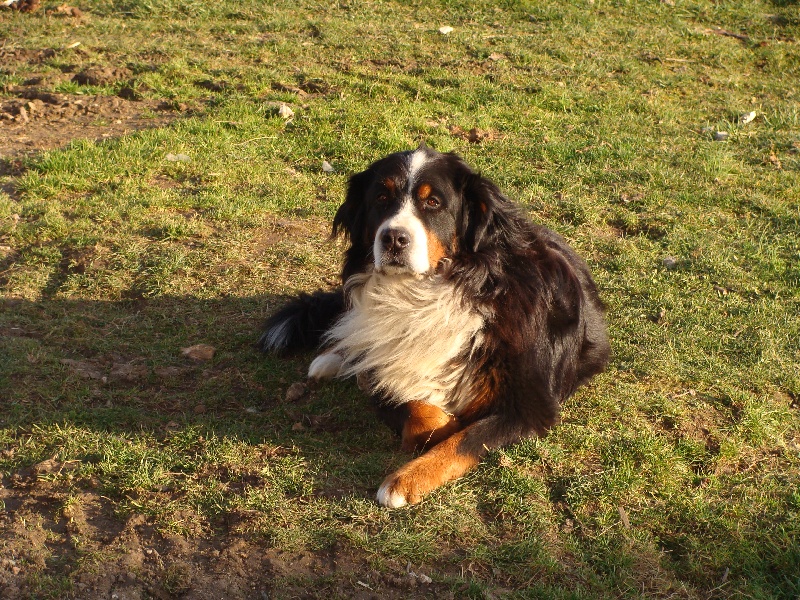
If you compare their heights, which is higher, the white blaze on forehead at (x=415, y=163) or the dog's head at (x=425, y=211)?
the white blaze on forehead at (x=415, y=163)

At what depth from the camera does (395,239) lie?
14.2 feet

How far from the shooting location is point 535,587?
3416 millimetres

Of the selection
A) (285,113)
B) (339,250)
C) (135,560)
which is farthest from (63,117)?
(135,560)

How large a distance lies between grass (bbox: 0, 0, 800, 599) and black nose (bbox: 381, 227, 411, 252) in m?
0.98

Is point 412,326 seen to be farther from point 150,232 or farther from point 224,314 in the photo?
point 150,232

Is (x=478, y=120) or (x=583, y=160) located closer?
(x=583, y=160)

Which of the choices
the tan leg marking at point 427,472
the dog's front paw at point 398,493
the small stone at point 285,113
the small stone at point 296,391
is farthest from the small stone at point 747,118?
the dog's front paw at point 398,493

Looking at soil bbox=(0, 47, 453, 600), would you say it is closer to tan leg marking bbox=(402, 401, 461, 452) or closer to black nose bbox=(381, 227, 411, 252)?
tan leg marking bbox=(402, 401, 461, 452)

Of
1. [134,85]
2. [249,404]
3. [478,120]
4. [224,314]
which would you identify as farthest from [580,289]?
[134,85]

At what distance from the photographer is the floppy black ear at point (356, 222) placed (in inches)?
188

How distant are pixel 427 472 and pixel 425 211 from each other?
1358mm

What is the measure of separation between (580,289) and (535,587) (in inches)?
77.5

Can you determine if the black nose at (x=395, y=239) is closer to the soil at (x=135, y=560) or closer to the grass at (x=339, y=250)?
the grass at (x=339, y=250)

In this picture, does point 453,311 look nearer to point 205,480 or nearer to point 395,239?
point 395,239
